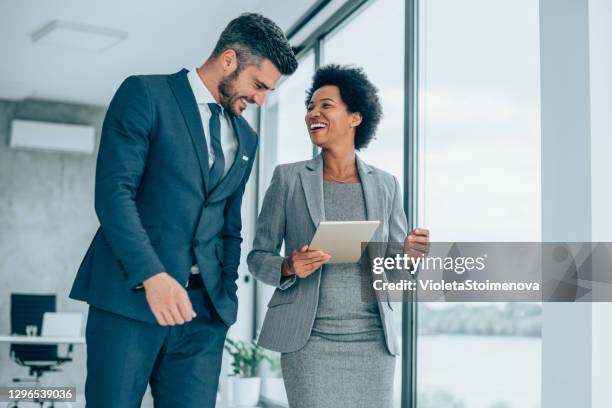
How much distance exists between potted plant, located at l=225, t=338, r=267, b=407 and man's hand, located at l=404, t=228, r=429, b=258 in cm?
290

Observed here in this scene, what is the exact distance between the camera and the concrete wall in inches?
259

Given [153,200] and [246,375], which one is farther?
[246,375]

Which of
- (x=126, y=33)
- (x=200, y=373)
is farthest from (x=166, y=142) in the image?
(x=126, y=33)

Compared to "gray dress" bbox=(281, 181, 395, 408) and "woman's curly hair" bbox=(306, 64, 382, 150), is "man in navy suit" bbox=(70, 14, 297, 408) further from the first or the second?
"woman's curly hair" bbox=(306, 64, 382, 150)

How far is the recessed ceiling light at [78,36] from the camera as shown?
4.84 m

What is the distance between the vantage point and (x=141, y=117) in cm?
145

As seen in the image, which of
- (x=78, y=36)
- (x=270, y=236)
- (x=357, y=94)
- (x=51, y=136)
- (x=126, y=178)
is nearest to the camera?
(x=126, y=178)

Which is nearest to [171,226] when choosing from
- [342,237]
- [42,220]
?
[342,237]

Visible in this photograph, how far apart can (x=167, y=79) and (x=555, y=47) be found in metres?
1.07

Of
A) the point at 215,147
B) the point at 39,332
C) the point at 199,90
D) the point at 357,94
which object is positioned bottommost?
the point at 39,332

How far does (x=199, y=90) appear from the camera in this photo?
1609 mm

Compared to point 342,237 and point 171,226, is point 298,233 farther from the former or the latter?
point 171,226

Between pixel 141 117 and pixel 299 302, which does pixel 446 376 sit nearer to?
pixel 299 302

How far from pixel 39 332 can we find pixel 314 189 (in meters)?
4.89
